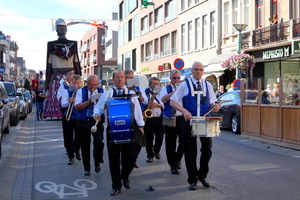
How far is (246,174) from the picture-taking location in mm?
8523

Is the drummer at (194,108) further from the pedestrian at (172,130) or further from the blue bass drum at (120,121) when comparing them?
the pedestrian at (172,130)

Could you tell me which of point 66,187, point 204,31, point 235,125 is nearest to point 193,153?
point 66,187

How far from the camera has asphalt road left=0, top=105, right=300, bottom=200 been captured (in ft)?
22.7

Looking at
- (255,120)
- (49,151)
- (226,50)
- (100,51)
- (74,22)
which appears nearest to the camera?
(49,151)

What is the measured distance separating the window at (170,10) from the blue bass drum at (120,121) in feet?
121

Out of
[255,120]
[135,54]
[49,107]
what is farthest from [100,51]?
[255,120]

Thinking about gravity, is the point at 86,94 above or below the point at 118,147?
above

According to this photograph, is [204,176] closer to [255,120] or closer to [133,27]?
[255,120]

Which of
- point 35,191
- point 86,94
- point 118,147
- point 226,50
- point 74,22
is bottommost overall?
point 35,191

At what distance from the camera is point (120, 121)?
6.79 m

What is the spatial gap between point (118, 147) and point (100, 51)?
261 ft

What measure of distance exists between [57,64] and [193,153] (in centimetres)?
1527

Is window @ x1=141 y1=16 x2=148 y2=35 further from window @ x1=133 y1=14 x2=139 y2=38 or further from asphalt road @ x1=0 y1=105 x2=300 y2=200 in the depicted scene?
asphalt road @ x1=0 y1=105 x2=300 y2=200

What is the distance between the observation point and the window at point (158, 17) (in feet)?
155
